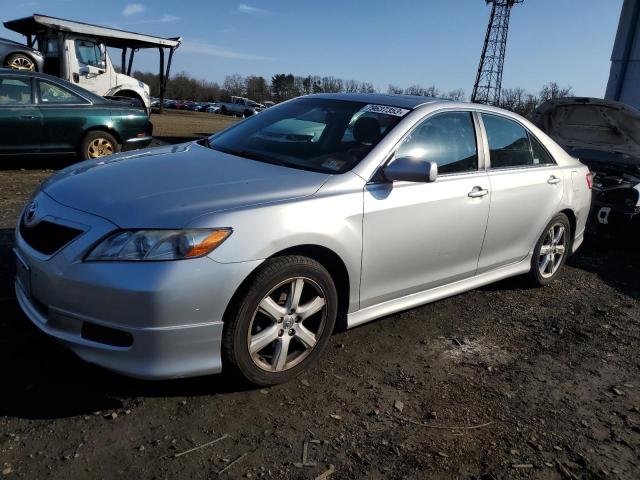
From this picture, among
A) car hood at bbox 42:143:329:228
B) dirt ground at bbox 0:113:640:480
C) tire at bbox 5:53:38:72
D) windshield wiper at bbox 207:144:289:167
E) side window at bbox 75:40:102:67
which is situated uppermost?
side window at bbox 75:40:102:67

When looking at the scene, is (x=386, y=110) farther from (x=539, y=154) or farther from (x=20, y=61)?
(x=20, y=61)

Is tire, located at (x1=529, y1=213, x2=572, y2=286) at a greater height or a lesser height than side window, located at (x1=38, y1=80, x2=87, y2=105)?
lesser

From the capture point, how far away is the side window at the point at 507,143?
4203 mm

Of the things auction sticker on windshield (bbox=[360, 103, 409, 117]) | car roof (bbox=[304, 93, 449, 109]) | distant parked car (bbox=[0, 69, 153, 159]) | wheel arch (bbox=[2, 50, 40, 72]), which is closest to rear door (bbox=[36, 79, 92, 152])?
distant parked car (bbox=[0, 69, 153, 159])

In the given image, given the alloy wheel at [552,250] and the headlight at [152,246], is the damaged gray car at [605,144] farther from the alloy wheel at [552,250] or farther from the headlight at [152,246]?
the headlight at [152,246]

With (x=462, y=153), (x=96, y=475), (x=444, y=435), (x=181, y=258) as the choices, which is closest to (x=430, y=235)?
(x=462, y=153)

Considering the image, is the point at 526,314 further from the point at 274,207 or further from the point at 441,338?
the point at 274,207

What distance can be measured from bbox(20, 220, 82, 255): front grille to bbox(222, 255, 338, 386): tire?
2.81 feet

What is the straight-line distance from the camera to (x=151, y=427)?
2.56 metres

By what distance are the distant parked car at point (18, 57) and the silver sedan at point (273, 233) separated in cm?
1177

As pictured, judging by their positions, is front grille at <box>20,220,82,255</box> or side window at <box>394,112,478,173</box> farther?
side window at <box>394,112,478,173</box>

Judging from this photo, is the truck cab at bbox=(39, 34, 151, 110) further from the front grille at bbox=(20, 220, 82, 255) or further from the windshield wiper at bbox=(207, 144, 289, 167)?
the front grille at bbox=(20, 220, 82, 255)

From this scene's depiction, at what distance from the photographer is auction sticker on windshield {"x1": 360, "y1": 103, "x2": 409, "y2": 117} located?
3666mm

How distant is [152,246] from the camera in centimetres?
251
